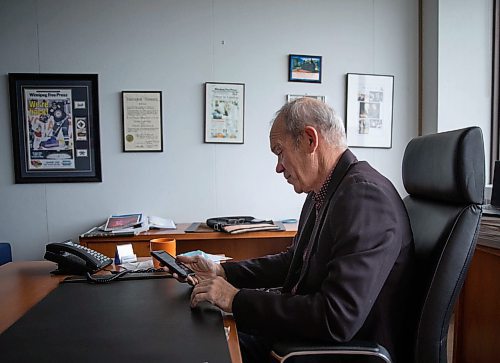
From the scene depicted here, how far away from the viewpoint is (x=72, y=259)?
1321 millimetres

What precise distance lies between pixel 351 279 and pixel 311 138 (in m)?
0.44

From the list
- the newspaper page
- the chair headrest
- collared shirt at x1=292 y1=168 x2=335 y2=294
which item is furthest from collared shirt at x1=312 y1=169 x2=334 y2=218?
the newspaper page

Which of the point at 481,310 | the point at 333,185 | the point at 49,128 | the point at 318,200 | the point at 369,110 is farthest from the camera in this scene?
the point at 369,110

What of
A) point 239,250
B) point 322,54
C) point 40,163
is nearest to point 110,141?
point 40,163

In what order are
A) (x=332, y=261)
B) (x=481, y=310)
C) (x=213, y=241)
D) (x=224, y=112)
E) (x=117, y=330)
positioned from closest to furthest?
(x=117, y=330) → (x=332, y=261) → (x=481, y=310) → (x=213, y=241) → (x=224, y=112)

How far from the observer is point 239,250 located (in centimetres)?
249

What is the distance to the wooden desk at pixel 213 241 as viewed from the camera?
7.46ft

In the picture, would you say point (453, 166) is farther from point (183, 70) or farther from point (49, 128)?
point (49, 128)

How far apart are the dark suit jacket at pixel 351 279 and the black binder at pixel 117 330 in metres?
0.16

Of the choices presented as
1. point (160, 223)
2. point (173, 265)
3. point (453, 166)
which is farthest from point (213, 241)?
point (453, 166)

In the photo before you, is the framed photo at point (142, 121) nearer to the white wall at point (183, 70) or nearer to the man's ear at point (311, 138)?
the white wall at point (183, 70)

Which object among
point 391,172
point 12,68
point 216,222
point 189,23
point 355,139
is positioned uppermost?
point 189,23

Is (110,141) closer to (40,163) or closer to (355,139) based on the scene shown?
(40,163)

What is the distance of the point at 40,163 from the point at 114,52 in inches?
36.0
